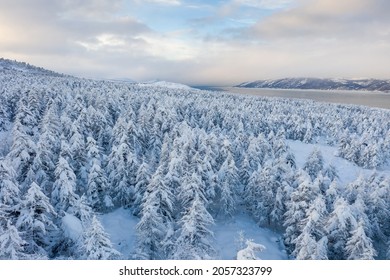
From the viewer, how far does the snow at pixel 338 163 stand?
173 ft

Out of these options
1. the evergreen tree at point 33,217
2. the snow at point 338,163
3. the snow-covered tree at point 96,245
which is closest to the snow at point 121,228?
the evergreen tree at point 33,217

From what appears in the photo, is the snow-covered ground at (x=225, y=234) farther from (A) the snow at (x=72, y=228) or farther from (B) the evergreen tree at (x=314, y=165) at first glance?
(B) the evergreen tree at (x=314, y=165)

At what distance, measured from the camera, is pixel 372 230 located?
1253 inches

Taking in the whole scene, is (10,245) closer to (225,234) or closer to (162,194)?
(162,194)

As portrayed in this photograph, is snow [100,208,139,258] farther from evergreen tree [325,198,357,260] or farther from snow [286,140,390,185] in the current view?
snow [286,140,390,185]

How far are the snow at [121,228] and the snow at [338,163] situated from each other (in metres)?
30.8

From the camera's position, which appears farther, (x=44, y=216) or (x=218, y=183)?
(x=218, y=183)

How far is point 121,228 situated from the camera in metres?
32.7

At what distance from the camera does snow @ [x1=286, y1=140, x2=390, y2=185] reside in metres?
52.9

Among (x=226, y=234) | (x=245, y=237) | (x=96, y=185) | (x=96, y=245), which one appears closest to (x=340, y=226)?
(x=245, y=237)

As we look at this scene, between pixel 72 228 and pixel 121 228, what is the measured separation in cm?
1244
